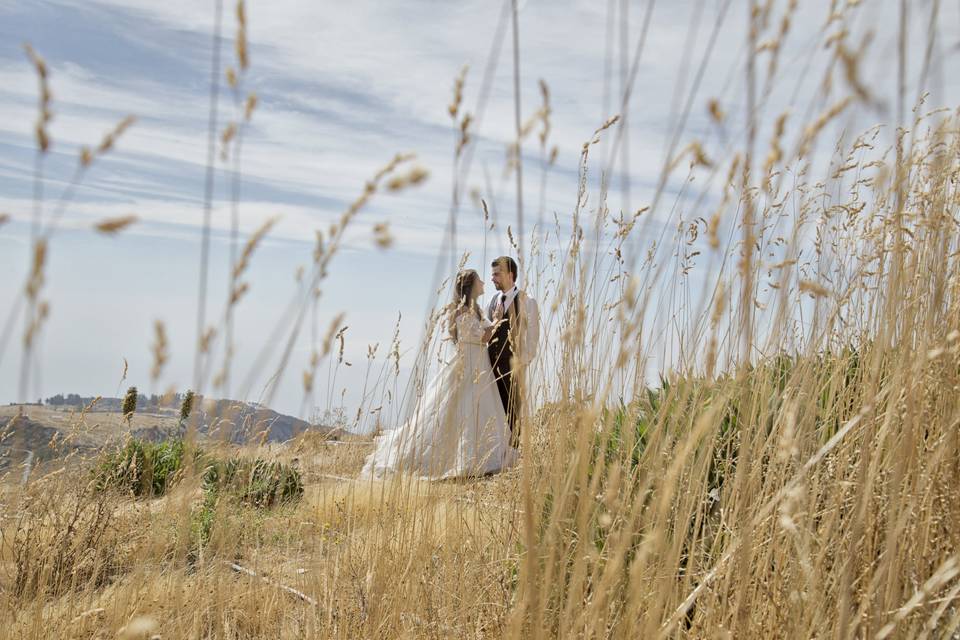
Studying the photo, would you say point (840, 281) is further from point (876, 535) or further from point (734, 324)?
point (876, 535)

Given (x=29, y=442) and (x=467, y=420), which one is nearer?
(x=467, y=420)

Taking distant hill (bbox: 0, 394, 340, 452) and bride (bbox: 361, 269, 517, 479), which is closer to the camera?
distant hill (bbox: 0, 394, 340, 452)

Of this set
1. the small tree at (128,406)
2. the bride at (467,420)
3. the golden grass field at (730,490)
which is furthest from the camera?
the small tree at (128,406)

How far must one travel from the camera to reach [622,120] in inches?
50.9

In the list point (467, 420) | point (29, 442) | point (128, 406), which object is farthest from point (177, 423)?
point (29, 442)

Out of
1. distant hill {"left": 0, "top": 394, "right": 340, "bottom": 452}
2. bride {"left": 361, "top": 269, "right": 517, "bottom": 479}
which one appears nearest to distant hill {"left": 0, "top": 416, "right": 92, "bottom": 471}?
distant hill {"left": 0, "top": 394, "right": 340, "bottom": 452}

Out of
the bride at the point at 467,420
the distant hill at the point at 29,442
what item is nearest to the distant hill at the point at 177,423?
the distant hill at the point at 29,442

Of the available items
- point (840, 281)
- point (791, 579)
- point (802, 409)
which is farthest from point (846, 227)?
point (791, 579)

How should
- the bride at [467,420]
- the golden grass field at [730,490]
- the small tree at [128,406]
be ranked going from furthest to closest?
the small tree at [128,406], the bride at [467,420], the golden grass field at [730,490]

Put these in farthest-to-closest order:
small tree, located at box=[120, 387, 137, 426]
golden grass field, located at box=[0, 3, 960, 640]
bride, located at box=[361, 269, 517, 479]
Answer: small tree, located at box=[120, 387, 137, 426] → bride, located at box=[361, 269, 517, 479] → golden grass field, located at box=[0, 3, 960, 640]

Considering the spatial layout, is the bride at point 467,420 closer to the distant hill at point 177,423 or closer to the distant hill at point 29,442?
the distant hill at point 177,423

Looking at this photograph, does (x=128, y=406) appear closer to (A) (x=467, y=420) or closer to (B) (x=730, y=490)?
(A) (x=467, y=420)

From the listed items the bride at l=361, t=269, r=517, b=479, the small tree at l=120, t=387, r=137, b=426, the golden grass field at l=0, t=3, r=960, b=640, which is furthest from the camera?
the small tree at l=120, t=387, r=137, b=426

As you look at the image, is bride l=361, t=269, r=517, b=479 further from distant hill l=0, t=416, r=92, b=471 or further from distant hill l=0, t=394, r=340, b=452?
distant hill l=0, t=416, r=92, b=471
